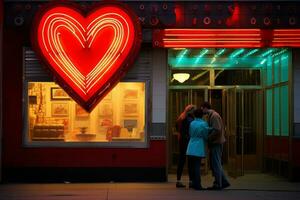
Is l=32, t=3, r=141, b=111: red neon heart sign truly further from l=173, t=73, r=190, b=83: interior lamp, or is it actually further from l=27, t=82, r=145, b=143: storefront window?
l=173, t=73, r=190, b=83: interior lamp

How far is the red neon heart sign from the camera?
48.1ft

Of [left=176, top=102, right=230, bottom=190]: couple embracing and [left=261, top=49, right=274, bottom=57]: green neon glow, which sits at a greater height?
[left=261, top=49, right=274, bottom=57]: green neon glow

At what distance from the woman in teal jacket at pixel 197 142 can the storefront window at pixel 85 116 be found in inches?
79.8

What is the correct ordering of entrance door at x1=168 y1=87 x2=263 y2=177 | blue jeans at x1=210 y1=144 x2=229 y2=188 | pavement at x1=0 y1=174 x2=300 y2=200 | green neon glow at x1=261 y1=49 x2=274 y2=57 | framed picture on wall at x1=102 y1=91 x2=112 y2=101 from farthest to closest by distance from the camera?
entrance door at x1=168 y1=87 x2=263 y2=177
green neon glow at x1=261 y1=49 x2=274 y2=57
framed picture on wall at x1=102 y1=91 x2=112 y2=101
blue jeans at x1=210 y1=144 x2=229 y2=188
pavement at x1=0 y1=174 x2=300 y2=200

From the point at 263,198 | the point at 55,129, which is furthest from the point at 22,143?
the point at 263,198

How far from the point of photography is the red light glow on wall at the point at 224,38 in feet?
48.5

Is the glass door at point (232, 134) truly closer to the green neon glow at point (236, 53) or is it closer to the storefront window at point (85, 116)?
the green neon glow at point (236, 53)

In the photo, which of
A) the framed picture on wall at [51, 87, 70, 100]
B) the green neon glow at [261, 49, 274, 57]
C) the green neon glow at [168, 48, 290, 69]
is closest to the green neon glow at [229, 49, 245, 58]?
the green neon glow at [168, 48, 290, 69]

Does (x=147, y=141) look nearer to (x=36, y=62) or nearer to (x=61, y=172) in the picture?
(x=61, y=172)

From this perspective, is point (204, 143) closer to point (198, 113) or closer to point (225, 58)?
point (198, 113)

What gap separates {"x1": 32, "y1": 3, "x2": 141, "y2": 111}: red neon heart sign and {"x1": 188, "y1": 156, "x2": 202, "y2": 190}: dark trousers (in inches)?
105

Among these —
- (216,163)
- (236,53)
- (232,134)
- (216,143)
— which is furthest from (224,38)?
(232,134)

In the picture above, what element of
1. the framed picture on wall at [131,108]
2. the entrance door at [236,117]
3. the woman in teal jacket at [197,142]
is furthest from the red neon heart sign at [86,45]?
the entrance door at [236,117]

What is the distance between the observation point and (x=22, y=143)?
50.7ft
